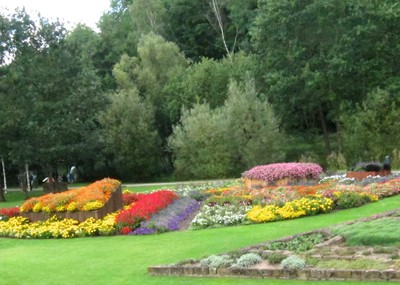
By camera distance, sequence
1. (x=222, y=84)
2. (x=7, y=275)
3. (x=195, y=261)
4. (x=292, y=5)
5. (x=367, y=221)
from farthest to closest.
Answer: (x=222, y=84) → (x=292, y=5) → (x=367, y=221) → (x=7, y=275) → (x=195, y=261)

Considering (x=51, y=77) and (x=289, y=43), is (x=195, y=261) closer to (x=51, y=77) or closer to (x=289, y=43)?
(x=51, y=77)

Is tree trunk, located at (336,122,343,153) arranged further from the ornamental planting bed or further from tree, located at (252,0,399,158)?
the ornamental planting bed

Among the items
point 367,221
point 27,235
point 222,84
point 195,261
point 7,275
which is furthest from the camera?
point 222,84

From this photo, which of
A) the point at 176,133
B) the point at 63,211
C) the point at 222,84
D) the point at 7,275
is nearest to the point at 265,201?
the point at 63,211

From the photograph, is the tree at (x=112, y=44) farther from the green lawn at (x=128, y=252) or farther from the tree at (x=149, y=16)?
the green lawn at (x=128, y=252)

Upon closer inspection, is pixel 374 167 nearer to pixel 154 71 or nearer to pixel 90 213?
pixel 90 213

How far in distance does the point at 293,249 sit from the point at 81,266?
4.59 metres

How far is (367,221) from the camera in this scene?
13586 mm

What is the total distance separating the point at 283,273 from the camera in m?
9.87

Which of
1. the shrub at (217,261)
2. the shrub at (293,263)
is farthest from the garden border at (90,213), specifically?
the shrub at (293,263)

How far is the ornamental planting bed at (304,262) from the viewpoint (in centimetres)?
941

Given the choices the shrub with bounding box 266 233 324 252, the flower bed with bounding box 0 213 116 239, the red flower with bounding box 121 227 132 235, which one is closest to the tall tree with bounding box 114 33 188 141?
the flower bed with bounding box 0 213 116 239

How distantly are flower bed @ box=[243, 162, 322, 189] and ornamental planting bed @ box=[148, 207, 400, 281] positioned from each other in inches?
446

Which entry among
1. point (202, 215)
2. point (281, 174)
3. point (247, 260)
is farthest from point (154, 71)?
Answer: point (247, 260)
